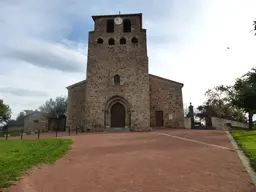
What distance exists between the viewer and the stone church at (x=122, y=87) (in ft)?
68.3

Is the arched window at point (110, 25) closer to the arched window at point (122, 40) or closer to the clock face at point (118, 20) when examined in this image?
the clock face at point (118, 20)

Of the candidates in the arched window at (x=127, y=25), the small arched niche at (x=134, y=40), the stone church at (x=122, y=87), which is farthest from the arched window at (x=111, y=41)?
the small arched niche at (x=134, y=40)

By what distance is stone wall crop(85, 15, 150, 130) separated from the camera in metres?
20.7

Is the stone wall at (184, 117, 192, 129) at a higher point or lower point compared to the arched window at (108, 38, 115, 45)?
lower

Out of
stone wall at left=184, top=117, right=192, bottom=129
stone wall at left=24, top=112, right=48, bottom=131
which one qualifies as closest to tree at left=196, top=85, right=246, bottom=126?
stone wall at left=184, top=117, right=192, bottom=129

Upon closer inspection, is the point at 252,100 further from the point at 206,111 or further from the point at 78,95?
the point at 206,111

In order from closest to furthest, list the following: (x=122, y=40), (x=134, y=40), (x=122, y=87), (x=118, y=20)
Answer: (x=122, y=87) → (x=134, y=40) → (x=122, y=40) → (x=118, y=20)

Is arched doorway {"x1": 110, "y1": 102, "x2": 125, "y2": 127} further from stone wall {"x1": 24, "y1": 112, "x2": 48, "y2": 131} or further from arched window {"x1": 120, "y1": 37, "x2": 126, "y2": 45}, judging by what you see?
stone wall {"x1": 24, "y1": 112, "x2": 48, "y2": 131}

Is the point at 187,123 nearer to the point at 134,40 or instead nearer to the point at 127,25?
the point at 134,40

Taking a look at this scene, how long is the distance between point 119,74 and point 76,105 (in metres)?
6.84

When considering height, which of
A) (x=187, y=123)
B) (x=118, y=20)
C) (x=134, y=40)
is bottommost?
(x=187, y=123)

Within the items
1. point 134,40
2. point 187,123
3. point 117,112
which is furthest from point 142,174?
point 187,123

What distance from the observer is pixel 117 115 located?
2128cm

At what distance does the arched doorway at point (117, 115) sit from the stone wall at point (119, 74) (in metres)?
0.77
